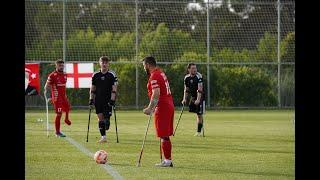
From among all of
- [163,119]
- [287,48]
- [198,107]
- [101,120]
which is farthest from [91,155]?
[287,48]

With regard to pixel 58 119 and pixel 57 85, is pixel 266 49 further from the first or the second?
pixel 58 119

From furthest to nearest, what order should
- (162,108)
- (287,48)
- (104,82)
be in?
(287,48) < (104,82) < (162,108)

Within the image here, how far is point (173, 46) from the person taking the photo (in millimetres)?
40844

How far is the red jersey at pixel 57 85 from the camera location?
20344 millimetres

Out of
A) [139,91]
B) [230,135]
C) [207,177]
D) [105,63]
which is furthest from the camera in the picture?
[139,91]

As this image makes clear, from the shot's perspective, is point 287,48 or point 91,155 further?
point 287,48

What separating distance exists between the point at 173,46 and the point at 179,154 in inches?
1019

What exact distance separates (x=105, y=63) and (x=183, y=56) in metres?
22.0

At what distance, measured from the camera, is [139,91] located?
38.5 metres

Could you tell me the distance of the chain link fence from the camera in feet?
127

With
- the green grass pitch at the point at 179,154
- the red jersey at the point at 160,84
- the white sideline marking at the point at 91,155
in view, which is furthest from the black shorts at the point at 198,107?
the red jersey at the point at 160,84
